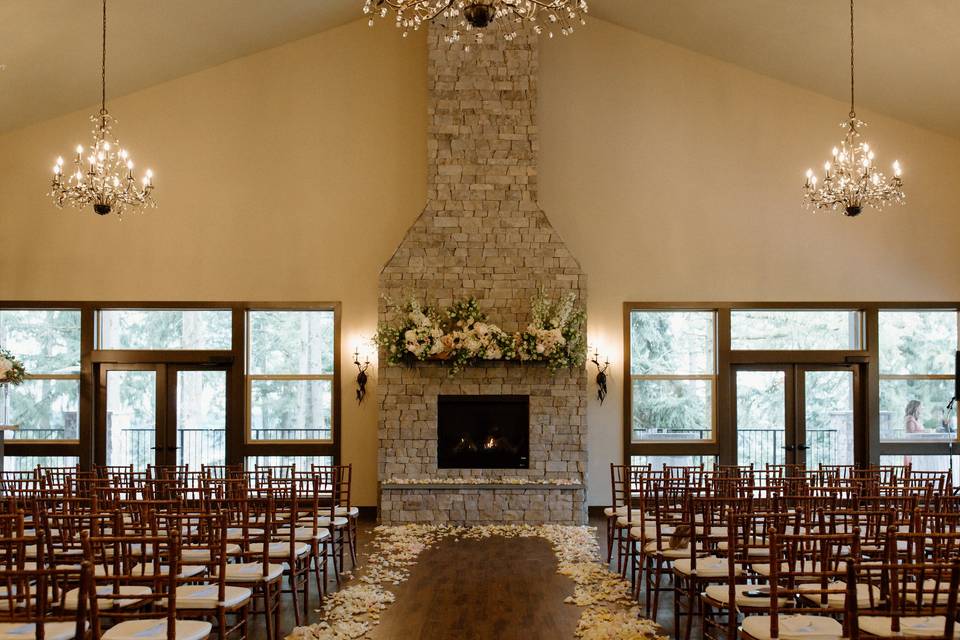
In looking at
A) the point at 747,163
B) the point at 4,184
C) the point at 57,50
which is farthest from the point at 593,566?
the point at 4,184

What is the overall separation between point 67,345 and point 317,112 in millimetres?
4358

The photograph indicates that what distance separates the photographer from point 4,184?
1077 centimetres

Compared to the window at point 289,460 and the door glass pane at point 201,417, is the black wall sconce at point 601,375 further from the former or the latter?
the door glass pane at point 201,417

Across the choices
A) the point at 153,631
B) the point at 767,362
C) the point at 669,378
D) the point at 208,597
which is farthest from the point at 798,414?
the point at 153,631

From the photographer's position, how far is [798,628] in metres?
4.18

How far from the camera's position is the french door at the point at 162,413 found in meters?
10.8

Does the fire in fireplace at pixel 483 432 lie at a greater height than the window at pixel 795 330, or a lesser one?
lesser

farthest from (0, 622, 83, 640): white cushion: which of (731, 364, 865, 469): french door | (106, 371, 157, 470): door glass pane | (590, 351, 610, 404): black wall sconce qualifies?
(731, 364, 865, 469): french door

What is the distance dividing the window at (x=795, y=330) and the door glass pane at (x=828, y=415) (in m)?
0.39

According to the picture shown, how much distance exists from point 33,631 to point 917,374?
1045cm

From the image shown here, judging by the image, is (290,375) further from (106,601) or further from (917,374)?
(917,374)

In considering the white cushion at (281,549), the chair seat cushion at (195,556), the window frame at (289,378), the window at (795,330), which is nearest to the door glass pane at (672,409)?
the window at (795,330)

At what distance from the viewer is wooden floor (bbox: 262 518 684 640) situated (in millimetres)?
5742

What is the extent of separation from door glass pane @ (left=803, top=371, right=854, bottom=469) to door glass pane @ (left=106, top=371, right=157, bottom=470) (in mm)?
8357
